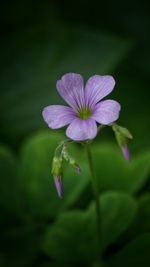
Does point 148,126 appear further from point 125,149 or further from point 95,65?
point 125,149

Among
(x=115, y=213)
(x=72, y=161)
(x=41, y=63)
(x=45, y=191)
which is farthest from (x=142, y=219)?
(x=41, y=63)

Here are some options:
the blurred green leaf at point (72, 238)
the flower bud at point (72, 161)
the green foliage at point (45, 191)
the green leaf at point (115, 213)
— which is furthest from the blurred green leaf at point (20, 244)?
the flower bud at point (72, 161)

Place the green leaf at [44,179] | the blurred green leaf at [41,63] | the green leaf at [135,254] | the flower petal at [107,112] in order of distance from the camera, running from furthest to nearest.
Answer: the blurred green leaf at [41,63] < the green leaf at [44,179] < the green leaf at [135,254] < the flower petal at [107,112]

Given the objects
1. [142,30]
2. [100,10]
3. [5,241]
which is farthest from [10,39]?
[5,241]

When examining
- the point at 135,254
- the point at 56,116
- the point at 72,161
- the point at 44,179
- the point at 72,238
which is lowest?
the point at 135,254

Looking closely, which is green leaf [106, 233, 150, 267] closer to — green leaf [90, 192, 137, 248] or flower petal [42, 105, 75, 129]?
green leaf [90, 192, 137, 248]

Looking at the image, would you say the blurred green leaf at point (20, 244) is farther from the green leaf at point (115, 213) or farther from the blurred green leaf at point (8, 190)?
the green leaf at point (115, 213)

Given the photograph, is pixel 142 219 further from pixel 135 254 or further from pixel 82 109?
pixel 82 109
